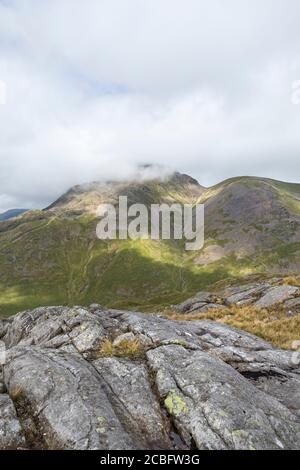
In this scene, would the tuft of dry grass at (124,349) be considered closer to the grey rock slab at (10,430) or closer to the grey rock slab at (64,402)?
the grey rock slab at (64,402)

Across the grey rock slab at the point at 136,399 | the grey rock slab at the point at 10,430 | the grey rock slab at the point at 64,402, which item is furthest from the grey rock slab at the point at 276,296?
the grey rock slab at the point at 10,430

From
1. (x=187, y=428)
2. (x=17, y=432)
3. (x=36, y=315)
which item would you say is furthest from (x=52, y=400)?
(x=36, y=315)

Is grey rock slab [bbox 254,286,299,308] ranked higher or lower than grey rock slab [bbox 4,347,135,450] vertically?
lower

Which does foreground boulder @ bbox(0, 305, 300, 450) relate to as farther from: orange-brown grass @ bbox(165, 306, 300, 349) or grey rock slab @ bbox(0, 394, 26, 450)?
orange-brown grass @ bbox(165, 306, 300, 349)

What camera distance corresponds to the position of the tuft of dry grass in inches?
745

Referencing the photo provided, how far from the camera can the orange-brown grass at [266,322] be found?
26.9 m

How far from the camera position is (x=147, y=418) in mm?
14141

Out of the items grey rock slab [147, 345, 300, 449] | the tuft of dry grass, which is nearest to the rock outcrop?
the tuft of dry grass

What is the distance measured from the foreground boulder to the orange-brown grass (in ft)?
13.9

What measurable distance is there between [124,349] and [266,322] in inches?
677
